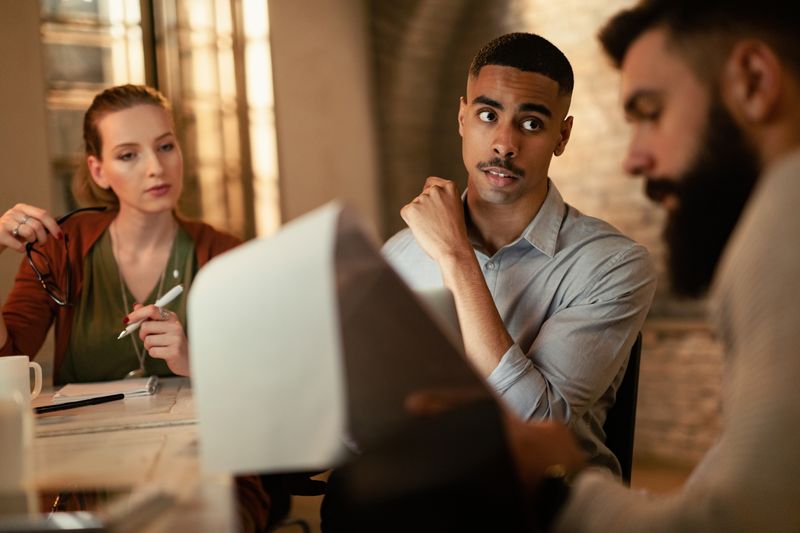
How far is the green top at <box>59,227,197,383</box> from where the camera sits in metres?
2.35

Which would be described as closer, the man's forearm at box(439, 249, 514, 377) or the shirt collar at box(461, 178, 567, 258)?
the man's forearm at box(439, 249, 514, 377)

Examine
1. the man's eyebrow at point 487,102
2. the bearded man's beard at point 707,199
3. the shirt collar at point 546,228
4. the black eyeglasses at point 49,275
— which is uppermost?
the man's eyebrow at point 487,102

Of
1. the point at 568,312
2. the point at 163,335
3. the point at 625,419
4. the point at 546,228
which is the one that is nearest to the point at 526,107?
the point at 546,228

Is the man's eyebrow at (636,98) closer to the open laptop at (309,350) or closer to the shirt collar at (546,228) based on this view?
the open laptop at (309,350)

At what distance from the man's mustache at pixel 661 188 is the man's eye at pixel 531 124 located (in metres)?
1.00

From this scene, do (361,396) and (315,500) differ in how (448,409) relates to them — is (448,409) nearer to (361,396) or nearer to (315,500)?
(361,396)

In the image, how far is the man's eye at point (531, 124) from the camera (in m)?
2.03

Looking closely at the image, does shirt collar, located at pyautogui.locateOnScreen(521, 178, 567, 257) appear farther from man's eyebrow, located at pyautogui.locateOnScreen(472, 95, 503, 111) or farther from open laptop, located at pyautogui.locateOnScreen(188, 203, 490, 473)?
open laptop, located at pyautogui.locateOnScreen(188, 203, 490, 473)

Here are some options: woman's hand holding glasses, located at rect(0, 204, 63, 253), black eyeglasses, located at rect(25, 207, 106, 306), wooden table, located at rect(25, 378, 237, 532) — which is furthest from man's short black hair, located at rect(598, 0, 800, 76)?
black eyeglasses, located at rect(25, 207, 106, 306)

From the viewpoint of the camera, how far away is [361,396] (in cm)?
94

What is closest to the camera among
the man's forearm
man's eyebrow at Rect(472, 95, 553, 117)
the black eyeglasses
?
the man's forearm

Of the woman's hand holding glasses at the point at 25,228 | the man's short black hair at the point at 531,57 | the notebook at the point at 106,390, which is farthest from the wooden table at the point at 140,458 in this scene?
the man's short black hair at the point at 531,57

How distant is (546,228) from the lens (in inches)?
78.1

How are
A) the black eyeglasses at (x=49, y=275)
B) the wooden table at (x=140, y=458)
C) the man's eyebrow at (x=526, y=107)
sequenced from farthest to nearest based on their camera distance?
Result: 1. the black eyeglasses at (x=49, y=275)
2. the man's eyebrow at (x=526, y=107)
3. the wooden table at (x=140, y=458)
